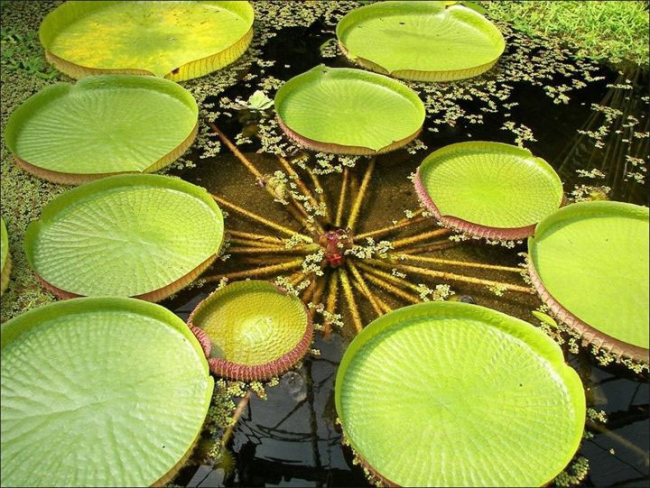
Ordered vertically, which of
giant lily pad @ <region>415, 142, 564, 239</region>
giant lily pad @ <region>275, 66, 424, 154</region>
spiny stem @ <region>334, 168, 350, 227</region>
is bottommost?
spiny stem @ <region>334, 168, 350, 227</region>

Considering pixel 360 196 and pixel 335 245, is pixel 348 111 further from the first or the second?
pixel 335 245

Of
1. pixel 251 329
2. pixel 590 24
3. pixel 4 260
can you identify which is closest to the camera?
pixel 251 329

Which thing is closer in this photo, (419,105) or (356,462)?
(356,462)

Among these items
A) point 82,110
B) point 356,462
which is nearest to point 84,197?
point 82,110

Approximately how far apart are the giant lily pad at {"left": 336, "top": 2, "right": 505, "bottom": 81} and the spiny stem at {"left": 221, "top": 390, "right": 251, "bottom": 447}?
2308mm

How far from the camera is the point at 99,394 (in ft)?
6.51

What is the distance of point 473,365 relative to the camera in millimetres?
2178

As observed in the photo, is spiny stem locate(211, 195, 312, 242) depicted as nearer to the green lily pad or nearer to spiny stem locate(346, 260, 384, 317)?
spiny stem locate(346, 260, 384, 317)

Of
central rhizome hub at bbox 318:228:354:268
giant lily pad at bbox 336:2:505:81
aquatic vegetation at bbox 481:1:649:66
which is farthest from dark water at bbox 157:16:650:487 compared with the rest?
aquatic vegetation at bbox 481:1:649:66

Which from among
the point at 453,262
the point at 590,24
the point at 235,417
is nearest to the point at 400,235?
the point at 453,262

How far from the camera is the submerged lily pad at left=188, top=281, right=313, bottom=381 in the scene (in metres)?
2.17

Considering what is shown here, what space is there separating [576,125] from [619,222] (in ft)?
3.50

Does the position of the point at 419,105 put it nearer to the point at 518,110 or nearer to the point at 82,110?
the point at 518,110

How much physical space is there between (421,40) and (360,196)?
1644 millimetres
